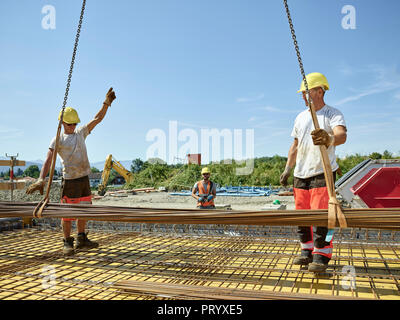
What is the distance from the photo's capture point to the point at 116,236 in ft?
13.3

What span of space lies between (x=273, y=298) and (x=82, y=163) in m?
2.45

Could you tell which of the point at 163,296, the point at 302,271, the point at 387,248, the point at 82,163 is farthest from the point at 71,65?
the point at 387,248

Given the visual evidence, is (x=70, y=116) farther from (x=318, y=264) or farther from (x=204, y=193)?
(x=318, y=264)

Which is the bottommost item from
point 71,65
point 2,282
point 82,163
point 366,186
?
point 2,282

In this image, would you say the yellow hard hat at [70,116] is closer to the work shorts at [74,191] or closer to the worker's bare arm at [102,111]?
the worker's bare arm at [102,111]

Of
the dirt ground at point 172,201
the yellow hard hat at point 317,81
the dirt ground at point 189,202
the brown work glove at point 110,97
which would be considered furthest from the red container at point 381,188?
the dirt ground at point 189,202

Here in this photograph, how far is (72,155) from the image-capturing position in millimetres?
3387

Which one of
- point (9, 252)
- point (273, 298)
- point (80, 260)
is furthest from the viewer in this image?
point (9, 252)

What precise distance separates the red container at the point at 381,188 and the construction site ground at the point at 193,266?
36.9 inches

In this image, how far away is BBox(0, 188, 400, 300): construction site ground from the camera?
209cm

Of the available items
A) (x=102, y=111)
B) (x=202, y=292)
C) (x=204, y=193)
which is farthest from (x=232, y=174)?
(x=202, y=292)

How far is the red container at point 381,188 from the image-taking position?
4.25 m
